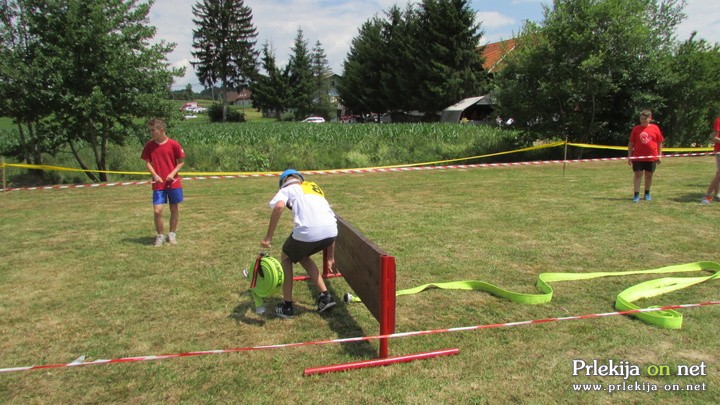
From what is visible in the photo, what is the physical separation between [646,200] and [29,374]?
10.6 m

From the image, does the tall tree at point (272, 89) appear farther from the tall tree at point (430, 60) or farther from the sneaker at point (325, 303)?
the sneaker at point (325, 303)

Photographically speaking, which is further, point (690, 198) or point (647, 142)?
point (690, 198)

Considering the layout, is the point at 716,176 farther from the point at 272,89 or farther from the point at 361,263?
the point at 272,89

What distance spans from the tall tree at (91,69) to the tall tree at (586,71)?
14.6 meters

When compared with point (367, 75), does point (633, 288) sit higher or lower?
lower

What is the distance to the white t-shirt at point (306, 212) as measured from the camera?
14.3 feet

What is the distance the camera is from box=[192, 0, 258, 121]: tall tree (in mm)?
69250

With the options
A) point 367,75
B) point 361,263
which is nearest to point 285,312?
point 361,263

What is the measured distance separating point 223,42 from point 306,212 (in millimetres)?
71788

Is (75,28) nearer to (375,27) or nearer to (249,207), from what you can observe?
(249,207)

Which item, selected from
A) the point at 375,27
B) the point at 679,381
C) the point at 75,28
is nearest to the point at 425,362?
the point at 679,381

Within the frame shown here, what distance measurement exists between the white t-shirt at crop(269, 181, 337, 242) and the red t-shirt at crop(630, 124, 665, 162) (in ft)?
25.7

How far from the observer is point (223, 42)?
6988cm

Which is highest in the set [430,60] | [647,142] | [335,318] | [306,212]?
[430,60]
